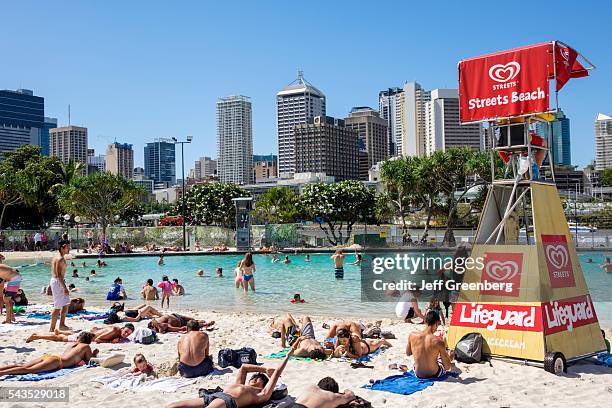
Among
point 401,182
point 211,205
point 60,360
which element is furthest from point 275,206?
point 60,360

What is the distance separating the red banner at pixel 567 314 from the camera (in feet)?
28.9

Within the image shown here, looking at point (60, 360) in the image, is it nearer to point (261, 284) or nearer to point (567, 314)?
point (567, 314)

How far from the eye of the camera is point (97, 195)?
1843 inches

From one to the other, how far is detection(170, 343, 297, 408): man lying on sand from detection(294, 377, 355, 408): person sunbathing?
0.52 meters

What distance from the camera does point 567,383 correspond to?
816cm

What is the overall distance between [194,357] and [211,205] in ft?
190

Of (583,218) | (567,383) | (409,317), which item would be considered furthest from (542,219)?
(583,218)

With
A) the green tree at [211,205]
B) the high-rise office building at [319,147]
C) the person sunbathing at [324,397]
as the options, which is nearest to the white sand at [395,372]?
the person sunbathing at [324,397]

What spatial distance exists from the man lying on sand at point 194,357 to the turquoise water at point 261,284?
7.52 meters

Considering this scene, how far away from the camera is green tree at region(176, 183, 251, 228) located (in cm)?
6606

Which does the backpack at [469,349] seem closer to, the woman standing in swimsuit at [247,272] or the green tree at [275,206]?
the woman standing in swimsuit at [247,272]

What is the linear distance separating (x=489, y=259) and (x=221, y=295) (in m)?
12.9

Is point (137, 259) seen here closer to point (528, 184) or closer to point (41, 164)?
point (41, 164)

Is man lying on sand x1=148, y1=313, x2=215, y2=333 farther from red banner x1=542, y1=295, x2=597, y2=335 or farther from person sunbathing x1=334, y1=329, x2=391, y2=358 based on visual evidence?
red banner x1=542, y1=295, x2=597, y2=335
